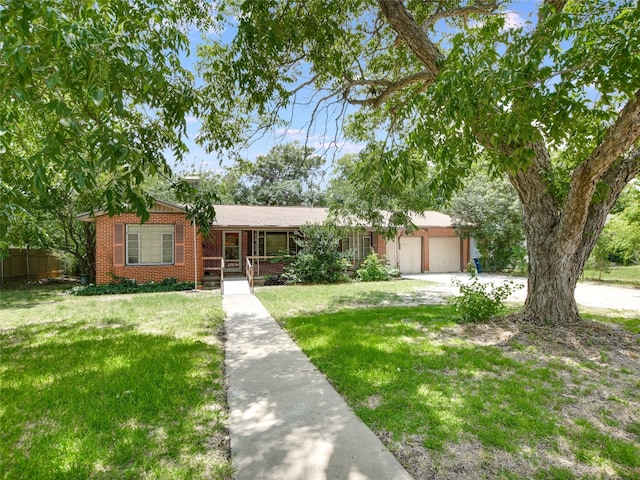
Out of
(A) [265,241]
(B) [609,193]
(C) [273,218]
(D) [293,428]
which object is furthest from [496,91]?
(A) [265,241]

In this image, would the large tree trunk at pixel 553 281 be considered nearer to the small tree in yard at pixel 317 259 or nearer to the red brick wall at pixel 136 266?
the small tree in yard at pixel 317 259

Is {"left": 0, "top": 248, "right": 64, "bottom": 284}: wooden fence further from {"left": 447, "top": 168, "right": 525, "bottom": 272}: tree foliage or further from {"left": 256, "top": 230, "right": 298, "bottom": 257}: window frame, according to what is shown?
{"left": 447, "top": 168, "right": 525, "bottom": 272}: tree foliage

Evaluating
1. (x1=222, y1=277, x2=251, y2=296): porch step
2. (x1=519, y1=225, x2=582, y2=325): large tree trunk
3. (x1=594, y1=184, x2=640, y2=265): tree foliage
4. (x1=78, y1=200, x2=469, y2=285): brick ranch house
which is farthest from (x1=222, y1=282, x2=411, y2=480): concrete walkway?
(x1=594, y1=184, x2=640, y2=265): tree foliage

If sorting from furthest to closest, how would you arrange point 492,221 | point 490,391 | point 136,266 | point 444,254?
point 444,254
point 492,221
point 136,266
point 490,391

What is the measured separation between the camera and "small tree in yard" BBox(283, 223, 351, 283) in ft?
51.6

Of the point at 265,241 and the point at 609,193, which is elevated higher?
the point at 609,193

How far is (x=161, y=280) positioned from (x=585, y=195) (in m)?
13.7

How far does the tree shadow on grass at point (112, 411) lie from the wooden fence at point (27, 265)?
14.2m

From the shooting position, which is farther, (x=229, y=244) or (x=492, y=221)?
(x=492, y=221)

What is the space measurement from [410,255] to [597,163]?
1550 cm

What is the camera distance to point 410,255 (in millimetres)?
20891

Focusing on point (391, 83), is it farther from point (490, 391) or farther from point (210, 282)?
point (210, 282)

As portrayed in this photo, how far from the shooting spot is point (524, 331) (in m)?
6.41

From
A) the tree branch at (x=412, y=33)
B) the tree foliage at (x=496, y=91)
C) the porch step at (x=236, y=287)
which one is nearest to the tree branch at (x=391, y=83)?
the tree foliage at (x=496, y=91)
